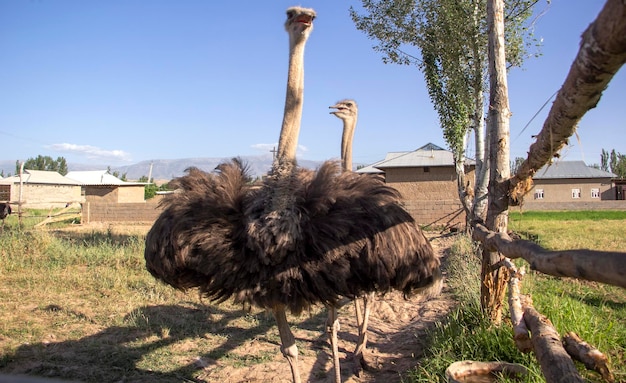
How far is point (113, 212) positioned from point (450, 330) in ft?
59.1

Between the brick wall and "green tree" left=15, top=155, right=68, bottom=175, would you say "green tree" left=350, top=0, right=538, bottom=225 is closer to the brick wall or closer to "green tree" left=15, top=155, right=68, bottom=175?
the brick wall

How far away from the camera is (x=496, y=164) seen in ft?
12.1

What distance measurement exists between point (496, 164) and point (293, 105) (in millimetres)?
1485

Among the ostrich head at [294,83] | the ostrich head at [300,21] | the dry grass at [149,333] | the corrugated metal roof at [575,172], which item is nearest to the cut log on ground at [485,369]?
the dry grass at [149,333]

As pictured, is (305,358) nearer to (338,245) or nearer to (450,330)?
(450,330)

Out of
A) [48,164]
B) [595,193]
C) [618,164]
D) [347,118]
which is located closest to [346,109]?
[347,118]

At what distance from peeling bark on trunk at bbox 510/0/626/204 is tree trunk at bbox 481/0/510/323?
1162 mm

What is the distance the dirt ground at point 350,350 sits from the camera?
13.7ft

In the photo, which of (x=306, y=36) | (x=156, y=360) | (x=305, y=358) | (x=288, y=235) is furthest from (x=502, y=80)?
(x=156, y=360)

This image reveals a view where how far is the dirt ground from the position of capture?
13.7 feet

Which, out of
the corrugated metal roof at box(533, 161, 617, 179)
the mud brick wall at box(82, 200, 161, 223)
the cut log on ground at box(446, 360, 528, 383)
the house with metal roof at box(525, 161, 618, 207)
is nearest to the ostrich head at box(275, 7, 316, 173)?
the cut log on ground at box(446, 360, 528, 383)

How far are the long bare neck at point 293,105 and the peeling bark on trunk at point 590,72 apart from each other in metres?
1.71

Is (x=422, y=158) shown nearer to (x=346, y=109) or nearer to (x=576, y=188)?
(x=346, y=109)

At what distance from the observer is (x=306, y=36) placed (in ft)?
13.3
